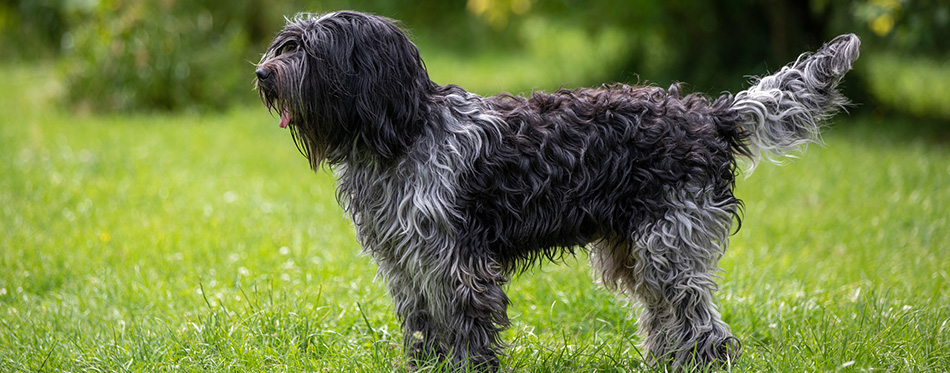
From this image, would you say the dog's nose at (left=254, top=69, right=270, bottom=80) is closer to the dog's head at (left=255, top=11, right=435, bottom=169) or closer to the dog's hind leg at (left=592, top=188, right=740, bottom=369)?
the dog's head at (left=255, top=11, right=435, bottom=169)

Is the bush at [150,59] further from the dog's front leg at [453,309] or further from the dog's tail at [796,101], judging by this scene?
the dog's tail at [796,101]

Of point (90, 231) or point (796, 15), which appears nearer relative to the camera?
point (90, 231)

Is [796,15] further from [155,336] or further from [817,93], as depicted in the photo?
[155,336]

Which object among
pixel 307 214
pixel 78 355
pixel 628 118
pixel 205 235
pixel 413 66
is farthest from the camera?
pixel 307 214

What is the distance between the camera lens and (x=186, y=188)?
7.83 m

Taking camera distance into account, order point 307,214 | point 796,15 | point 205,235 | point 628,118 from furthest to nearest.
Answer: point 796,15
point 307,214
point 205,235
point 628,118

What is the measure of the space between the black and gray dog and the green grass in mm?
454

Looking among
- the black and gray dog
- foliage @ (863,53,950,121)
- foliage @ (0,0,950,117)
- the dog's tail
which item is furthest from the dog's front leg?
foliage @ (863,53,950,121)

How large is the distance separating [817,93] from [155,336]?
11.9ft

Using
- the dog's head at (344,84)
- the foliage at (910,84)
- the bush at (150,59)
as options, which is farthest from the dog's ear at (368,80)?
the foliage at (910,84)

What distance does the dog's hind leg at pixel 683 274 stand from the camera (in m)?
3.64

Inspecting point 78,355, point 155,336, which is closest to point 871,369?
point 155,336

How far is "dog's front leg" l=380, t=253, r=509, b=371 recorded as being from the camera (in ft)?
11.5

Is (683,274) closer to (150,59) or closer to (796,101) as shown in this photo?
(796,101)
